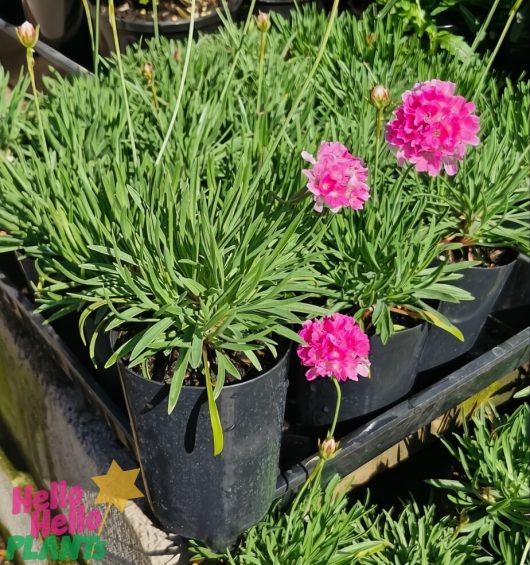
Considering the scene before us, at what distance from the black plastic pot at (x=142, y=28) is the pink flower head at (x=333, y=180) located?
1484mm

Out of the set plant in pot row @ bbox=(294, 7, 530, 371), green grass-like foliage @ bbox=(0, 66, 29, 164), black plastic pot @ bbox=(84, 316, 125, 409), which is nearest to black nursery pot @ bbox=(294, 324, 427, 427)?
plant in pot row @ bbox=(294, 7, 530, 371)

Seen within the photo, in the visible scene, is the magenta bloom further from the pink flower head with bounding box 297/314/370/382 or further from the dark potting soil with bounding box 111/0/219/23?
the dark potting soil with bounding box 111/0/219/23

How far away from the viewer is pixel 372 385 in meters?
1.24

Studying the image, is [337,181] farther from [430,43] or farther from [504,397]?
[430,43]

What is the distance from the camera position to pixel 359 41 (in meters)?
1.87

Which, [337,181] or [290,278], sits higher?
[337,181]

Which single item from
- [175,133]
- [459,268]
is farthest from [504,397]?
[175,133]

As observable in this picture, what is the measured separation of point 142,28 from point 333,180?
1584 mm

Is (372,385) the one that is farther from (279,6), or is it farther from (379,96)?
(279,6)

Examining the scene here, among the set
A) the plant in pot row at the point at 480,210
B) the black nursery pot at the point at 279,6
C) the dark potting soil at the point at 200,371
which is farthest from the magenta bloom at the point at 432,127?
the black nursery pot at the point at 279,6

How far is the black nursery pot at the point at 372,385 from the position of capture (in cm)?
121

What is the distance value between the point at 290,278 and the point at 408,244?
29 centimetres

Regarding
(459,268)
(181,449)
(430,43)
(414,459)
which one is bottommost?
(414,459)

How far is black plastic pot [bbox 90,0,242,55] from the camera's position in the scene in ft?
7.30
